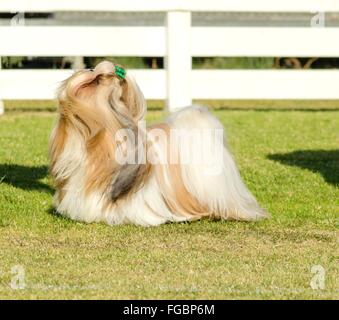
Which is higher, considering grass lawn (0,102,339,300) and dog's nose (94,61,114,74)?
dog's nose (94,61,114,74)

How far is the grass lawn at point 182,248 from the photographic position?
5.25 m

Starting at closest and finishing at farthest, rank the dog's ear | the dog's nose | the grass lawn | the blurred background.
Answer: the grass lawn < the dog's nose < the dog's ear < the blurred background

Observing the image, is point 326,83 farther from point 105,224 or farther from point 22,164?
point 105,224

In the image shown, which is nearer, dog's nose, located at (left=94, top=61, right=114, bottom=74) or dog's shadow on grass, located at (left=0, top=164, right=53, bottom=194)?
dog's nose, located at (left=94, top=61, right=114, bottom=74)

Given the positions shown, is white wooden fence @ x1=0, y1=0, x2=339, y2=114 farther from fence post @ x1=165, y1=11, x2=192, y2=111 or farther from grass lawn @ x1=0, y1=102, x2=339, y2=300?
grass lawn @ x1=0, y1=102, x2=339, y2=300

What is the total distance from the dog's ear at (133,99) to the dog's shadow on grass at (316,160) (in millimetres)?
3071

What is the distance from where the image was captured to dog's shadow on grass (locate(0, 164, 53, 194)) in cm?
870

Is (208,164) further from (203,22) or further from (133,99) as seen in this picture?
(203,22)

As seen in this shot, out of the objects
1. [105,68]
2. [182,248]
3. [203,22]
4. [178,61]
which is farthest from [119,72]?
[203,22]

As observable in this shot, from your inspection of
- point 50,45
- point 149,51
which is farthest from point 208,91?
point 50,45

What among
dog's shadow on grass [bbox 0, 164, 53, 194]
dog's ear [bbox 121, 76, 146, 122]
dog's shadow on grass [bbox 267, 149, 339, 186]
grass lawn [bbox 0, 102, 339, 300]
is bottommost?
grass lawn [bbox 0, 102, 339, 300]

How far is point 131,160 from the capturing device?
21.8 feet

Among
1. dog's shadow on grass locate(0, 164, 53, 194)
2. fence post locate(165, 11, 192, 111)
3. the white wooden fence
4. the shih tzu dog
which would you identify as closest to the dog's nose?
the shih tzu dog
